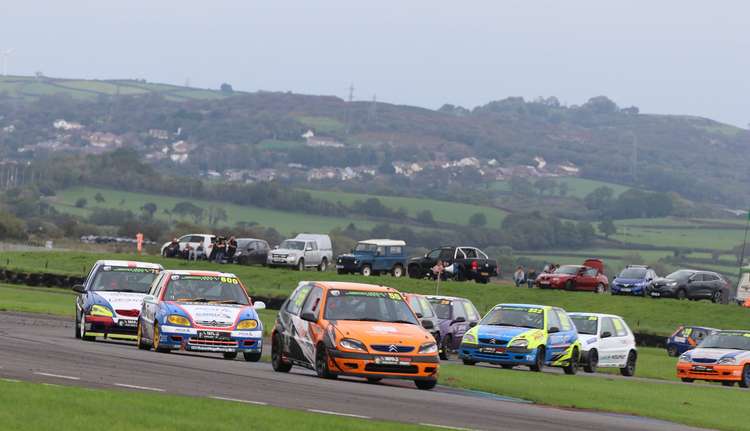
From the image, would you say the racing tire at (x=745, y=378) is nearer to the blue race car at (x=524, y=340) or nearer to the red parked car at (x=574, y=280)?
the blue race car at (x=524, y=340)

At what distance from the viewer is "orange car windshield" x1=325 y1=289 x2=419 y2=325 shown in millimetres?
22812

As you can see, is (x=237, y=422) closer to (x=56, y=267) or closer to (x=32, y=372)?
(x=32, y=372)

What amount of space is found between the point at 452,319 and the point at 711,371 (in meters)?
6.14

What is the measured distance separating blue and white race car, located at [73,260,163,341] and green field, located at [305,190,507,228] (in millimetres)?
147938

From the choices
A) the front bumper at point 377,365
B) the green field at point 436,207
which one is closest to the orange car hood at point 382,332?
the front bumper at point 377,365

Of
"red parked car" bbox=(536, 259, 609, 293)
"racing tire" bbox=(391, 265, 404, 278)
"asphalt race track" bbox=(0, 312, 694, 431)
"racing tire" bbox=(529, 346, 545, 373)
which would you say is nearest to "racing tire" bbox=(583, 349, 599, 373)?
"racing tire" bbox=(529, 346, 545, 373)

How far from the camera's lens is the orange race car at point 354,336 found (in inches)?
860

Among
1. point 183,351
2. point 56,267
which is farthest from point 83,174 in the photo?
point 183,351

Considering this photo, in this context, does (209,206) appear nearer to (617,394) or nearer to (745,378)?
(745,378)

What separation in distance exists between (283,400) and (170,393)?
1.36m

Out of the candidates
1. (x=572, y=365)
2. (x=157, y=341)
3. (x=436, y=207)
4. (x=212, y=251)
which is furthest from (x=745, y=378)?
(x=436, y=207)

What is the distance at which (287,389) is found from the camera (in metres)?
19.5

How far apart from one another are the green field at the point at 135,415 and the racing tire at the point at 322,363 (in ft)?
18.4

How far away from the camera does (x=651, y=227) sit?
19800cm
